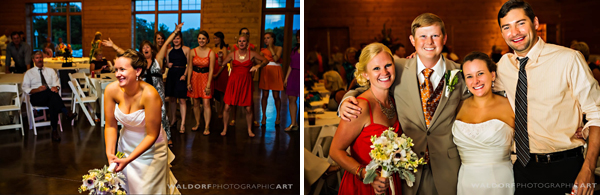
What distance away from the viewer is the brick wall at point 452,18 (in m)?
12.0

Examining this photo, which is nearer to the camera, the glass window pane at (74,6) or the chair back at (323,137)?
the chair back at (323,137)

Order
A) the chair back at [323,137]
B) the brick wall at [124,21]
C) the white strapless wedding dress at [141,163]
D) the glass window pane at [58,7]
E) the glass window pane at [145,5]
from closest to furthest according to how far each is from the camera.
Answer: the white strapless wedding dress at [141,163] → the chair back at [323,137] → the brick wall at [124,21] → the glass window pane at [145,5] → the glass window pane at [58,7]

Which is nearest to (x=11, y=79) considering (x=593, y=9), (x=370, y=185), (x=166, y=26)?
(x=166, y=26)

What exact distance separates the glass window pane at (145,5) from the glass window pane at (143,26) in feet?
0.51

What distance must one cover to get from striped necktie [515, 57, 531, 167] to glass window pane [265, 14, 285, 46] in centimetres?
651

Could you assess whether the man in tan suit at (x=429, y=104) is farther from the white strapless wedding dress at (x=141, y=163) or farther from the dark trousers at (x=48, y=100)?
the dark trousers at (x=48, y=100)

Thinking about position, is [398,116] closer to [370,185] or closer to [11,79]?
[370,185]

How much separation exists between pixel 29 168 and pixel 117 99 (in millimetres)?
2871

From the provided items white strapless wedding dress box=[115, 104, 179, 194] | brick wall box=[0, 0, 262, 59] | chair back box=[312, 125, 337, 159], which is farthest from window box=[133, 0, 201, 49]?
white strapless wedding dress box=[115, 104, 179, 194]

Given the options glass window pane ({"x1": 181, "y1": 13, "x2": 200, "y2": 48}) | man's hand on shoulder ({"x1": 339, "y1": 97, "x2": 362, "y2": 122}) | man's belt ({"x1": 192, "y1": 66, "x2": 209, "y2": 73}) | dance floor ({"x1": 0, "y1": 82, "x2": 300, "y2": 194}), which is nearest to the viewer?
man's hand on shoulder ({"x1": 339, "y1": 97, "x2": 362, "y2": 122})

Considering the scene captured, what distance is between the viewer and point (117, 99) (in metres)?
2.83

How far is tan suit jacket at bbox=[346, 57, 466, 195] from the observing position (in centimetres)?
259

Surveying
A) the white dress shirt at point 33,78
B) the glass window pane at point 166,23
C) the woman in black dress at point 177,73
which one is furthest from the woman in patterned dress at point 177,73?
the glass window pane at point 166,23

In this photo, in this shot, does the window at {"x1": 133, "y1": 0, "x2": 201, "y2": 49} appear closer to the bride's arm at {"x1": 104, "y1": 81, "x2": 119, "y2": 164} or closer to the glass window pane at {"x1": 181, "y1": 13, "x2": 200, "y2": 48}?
the glass window pane at {"x1": 181, "y1": 13, "x2": 200, "y2": 48}
